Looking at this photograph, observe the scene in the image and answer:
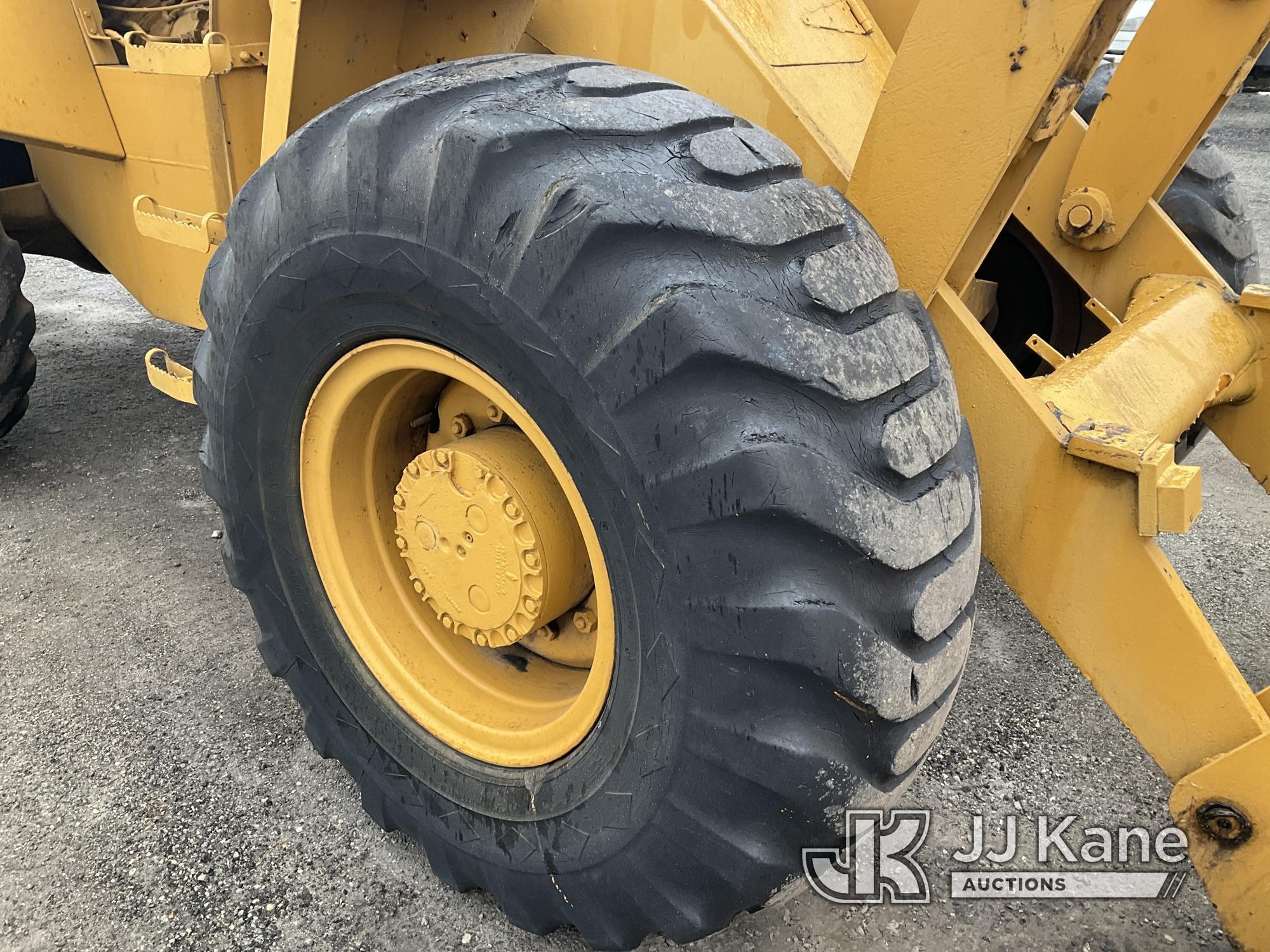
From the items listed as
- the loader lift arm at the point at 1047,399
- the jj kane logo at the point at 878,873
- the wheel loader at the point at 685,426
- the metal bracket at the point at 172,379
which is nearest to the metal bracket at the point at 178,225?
the metal bracket at the point at 172,379

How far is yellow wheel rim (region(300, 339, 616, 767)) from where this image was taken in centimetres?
150

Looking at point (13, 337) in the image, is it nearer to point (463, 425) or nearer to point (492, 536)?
point (463, 425)

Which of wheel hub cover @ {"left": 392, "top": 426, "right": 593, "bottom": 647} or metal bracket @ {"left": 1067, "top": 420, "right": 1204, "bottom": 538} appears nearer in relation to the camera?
metal bracket @ {"left": 1067, "top": 420, "right": 1204, "bottom": 538}

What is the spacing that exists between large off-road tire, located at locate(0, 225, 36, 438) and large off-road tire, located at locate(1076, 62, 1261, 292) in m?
3.39

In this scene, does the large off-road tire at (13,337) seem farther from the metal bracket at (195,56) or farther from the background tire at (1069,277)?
the background tire at (1069,277)

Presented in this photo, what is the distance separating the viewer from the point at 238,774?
2.07 metres

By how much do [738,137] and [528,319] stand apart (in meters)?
0.39

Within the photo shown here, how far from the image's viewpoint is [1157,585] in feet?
4.65

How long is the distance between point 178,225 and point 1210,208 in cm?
291

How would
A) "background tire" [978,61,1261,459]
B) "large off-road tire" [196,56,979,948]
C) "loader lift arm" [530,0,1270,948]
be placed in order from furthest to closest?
"background tire" [978,61,1261,459]
"loader lift arm" [530,0,1270,948]
"large off-road tire" [196,56,979,948]

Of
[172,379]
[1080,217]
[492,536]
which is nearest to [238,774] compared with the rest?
[492,536]

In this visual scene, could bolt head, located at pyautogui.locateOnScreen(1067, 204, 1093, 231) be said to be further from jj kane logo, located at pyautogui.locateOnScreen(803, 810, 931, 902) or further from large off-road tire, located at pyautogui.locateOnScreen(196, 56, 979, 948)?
A: jj kane logo, located at pyautogui.locateOnScreen(803, 810, 931, 902)

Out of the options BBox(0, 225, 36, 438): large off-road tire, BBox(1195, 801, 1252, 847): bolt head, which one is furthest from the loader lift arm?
BBox(0, 225, 36, 438): large off-road tire

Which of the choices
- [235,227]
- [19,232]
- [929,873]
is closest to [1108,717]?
[929,873]
